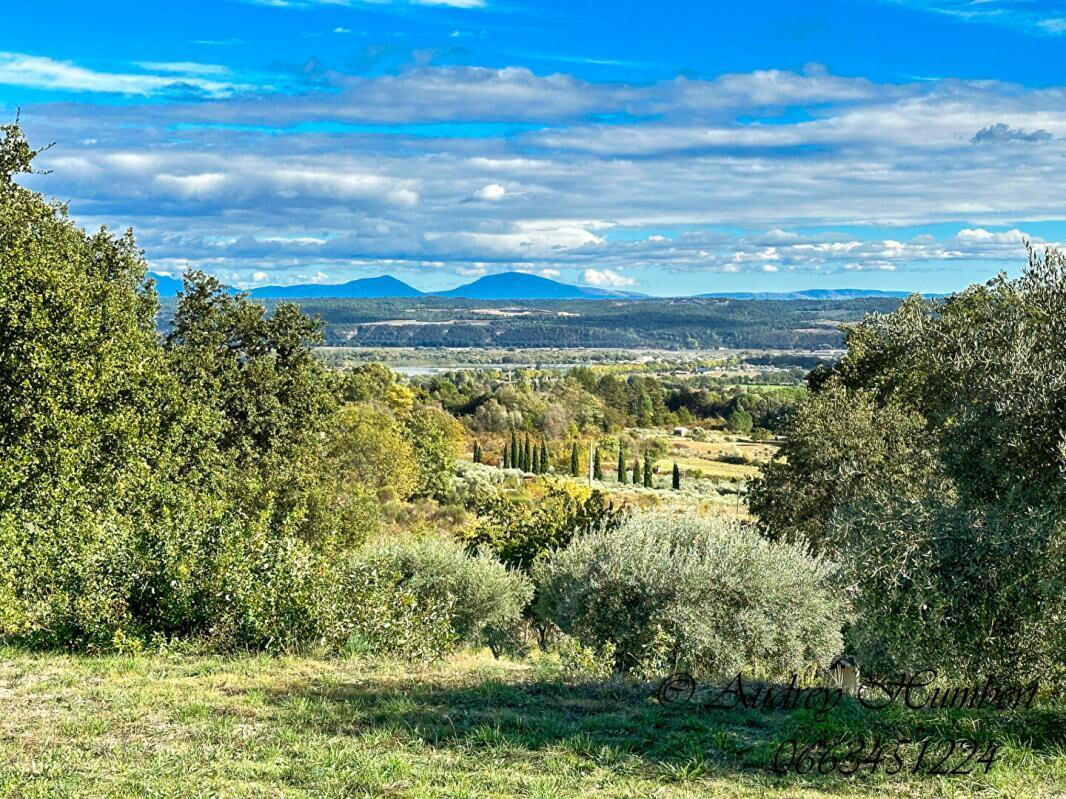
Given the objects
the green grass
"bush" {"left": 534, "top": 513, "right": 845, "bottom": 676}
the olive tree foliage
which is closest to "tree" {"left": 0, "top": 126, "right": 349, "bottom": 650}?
the green grass

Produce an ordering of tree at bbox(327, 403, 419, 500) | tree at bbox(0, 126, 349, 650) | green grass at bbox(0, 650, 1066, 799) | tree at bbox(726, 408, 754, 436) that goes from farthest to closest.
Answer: tree at bbox(726, 408, 754, 436)
tree at bbox(327, 403, 419, 500)
tree at bbox(0, 126, 349, 650)
green grass at bbox(0, 650, 1066, 799)

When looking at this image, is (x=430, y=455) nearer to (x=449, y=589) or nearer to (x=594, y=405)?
(x=449, y=589)

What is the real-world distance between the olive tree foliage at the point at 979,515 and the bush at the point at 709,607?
15.5ft

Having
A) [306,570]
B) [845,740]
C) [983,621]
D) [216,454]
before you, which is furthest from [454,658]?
[216,454]

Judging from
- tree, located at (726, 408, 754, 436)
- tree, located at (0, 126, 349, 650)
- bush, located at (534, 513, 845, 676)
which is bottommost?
tree, located at (726, 408, 754, 436)

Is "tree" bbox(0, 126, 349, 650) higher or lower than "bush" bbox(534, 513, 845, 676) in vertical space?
higher

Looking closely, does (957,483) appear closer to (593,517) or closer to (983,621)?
(983,621)

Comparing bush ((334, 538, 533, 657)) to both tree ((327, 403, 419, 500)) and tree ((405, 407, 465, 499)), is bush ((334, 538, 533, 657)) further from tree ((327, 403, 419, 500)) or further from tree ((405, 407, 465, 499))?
tree ((405, 407, 465, 499))

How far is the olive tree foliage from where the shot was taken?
8.25m

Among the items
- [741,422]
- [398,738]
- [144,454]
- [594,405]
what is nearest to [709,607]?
[398,738]

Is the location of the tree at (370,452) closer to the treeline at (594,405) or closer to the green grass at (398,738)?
the green grass at (398,738)

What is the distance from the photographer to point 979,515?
8.53 meters

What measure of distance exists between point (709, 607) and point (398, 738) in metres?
7.57

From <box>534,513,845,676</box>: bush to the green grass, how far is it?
4742 mm
